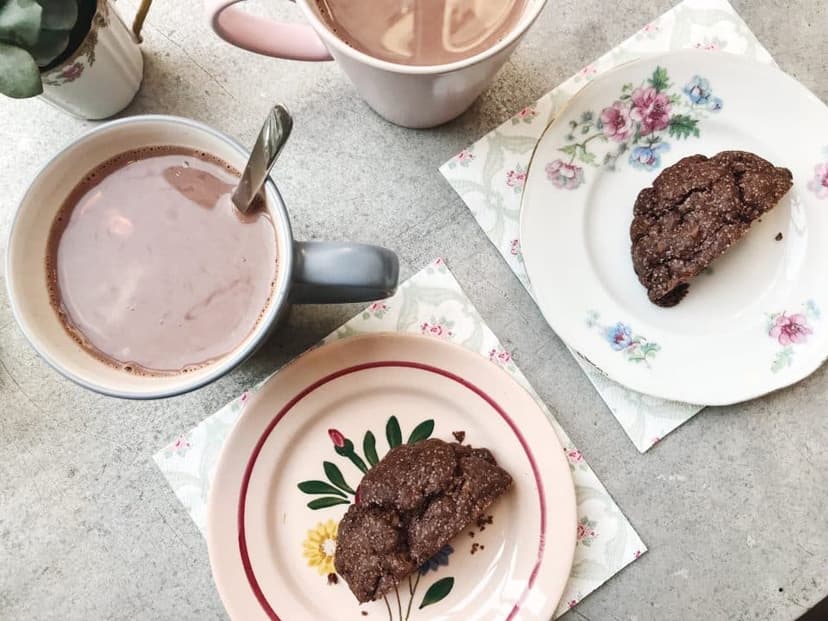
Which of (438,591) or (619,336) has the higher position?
(619,336)

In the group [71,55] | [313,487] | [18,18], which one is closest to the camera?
[18,18]

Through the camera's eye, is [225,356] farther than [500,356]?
No

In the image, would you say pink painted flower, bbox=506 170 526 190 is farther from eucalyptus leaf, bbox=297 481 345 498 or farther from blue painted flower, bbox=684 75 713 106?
eucalyptus leaf, bbox=297 481 345 498

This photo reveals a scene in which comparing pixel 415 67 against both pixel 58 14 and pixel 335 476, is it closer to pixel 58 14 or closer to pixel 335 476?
pixel 58 14

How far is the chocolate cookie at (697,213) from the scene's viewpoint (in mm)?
850

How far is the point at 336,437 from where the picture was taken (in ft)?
2.86

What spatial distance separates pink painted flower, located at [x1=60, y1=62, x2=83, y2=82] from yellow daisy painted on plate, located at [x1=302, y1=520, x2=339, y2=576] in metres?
0.55

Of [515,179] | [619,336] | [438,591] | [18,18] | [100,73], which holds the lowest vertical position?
[438,591]

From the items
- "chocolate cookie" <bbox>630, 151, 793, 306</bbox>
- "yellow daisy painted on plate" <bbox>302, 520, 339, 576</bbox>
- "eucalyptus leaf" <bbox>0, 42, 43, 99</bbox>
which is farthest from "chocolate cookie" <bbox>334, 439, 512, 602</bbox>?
"eucalyptus leaf" <bbox>0, 42, 43, 99</bbox>

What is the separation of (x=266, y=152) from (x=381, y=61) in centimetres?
13

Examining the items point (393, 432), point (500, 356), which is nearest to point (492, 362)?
point (500, 356)

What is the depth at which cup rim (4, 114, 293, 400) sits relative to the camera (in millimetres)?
683

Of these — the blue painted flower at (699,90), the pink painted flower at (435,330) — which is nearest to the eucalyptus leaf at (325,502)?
the pink painted flower at (435,330)

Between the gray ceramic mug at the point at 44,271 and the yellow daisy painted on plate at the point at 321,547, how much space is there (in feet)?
0.87
